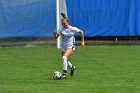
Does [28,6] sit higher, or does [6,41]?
[28,6]

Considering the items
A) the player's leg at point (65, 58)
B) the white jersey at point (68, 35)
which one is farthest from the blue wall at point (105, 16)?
the player's leg at point (65, 58)

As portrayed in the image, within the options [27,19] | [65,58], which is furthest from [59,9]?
[65,58]

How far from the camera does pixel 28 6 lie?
27703mm

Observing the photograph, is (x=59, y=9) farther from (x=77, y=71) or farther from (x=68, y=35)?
(x=68, y=35)

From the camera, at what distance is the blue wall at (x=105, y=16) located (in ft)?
94.2

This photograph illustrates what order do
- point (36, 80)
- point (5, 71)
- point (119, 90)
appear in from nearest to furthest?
1. point (119, 90)
2. point (36, 80)
3. point (5, 71)

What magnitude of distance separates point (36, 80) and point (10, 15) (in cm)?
1323

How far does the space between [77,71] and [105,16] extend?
1191 cm

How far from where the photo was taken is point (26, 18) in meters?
27.7

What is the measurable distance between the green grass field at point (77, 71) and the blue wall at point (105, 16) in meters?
2.81

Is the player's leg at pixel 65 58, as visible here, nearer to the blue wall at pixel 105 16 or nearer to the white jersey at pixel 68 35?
the white jersey at pixel 68 35

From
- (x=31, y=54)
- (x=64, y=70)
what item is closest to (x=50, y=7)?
(x=31, y=54)

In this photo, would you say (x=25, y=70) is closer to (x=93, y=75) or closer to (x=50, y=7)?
(x=93, y=75)

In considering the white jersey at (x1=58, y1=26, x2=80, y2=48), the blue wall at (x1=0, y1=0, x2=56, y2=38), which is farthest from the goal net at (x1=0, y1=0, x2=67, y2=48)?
the white jersey at (x1=58, y1=26, x2=80, y2=48)
